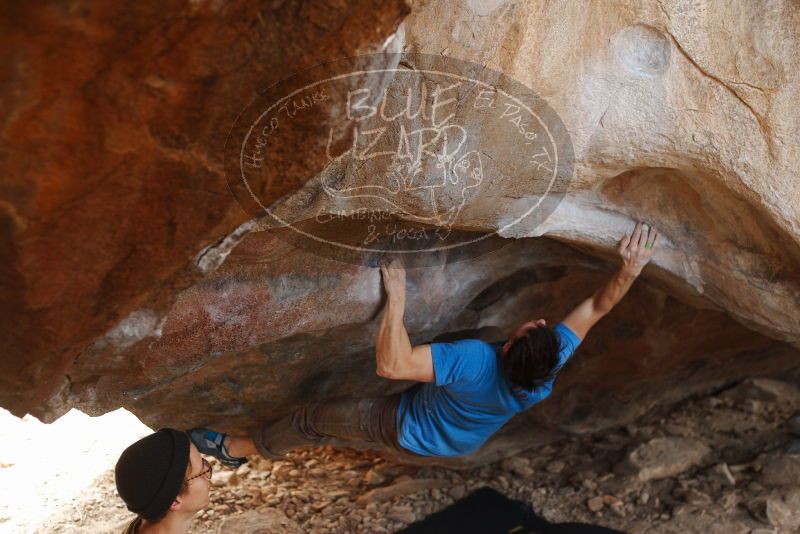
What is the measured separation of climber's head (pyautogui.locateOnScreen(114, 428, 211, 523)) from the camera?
1963mm

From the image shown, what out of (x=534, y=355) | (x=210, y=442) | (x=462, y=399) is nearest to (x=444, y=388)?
(x=462, y=399)

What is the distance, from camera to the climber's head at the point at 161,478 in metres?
1.96

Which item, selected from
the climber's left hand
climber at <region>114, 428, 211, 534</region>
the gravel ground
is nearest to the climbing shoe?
the gravel ground

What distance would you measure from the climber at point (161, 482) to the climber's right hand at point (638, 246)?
5.01 ft

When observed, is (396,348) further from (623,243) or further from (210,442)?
(210,442)

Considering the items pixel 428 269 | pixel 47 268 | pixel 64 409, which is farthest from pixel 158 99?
pixel 428 269

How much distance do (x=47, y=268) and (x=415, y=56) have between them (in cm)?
92

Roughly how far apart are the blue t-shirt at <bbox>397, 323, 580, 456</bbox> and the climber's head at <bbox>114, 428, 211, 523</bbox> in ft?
2.78

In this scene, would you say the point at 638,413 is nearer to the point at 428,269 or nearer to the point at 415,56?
the point at 428,269

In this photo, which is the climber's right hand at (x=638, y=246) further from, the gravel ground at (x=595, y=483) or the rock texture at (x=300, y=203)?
the gravel ground at (x=595, y=483)

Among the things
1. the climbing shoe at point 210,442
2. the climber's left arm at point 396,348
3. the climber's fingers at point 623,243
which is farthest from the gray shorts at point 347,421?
the climber's fingers at point 623,243

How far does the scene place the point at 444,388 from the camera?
2664mm

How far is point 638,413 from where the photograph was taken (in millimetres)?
3758

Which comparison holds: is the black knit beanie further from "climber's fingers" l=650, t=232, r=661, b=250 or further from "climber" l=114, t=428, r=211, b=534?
"climber's fingers" l=650, t=232, r=661, b=250
